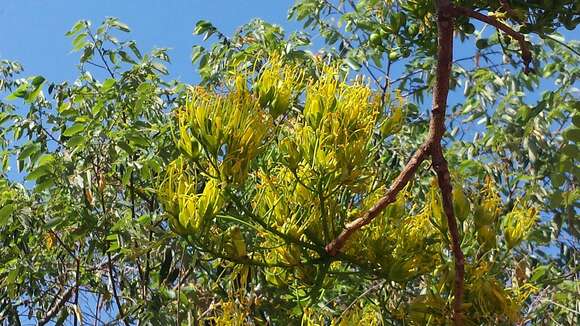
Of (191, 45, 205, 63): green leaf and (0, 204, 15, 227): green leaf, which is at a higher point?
(191, 45, 205, 63): green leaf

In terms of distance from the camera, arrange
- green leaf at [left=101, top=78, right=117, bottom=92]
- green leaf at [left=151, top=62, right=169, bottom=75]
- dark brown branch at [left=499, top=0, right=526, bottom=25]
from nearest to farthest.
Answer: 1. dark brown branch at [left=499, top=0, right=526, bottom=25]
2. green leaf at [left=101, top=78, right=117, bottom=92]
3. green leaf at [left=151, top=62, right=169, bottom=75]

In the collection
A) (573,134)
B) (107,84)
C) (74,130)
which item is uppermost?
(107,84)

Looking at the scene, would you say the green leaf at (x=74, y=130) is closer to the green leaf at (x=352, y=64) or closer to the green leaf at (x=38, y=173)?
the green leaf at (x=38, y=173)

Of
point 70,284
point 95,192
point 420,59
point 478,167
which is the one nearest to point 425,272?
point 478,167

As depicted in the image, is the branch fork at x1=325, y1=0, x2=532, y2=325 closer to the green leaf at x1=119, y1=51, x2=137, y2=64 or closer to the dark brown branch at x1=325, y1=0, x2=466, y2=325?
the dark brown branch at x1=325, y1=0, x2=466, y2=325

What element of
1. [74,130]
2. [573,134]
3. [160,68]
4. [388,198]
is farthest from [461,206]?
[160,68]

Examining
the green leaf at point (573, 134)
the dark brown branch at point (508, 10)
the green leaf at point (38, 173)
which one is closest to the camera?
the dark brown branch at point (508, 10)

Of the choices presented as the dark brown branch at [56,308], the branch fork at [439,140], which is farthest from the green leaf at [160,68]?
the branch fork at [439,140]

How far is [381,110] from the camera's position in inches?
51.7

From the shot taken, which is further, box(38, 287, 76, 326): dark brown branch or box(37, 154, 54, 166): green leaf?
box(38, 287, 76, 326): dark brown branch

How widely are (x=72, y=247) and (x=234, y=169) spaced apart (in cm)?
174

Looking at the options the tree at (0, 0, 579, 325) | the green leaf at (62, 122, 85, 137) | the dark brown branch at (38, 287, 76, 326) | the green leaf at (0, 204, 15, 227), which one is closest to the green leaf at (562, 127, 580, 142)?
the tree at (0, 0, 579, 325)

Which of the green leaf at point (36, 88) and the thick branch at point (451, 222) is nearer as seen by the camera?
the thick branch at point (451, 222)

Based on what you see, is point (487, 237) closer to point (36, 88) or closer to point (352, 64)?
point (352, 64)
